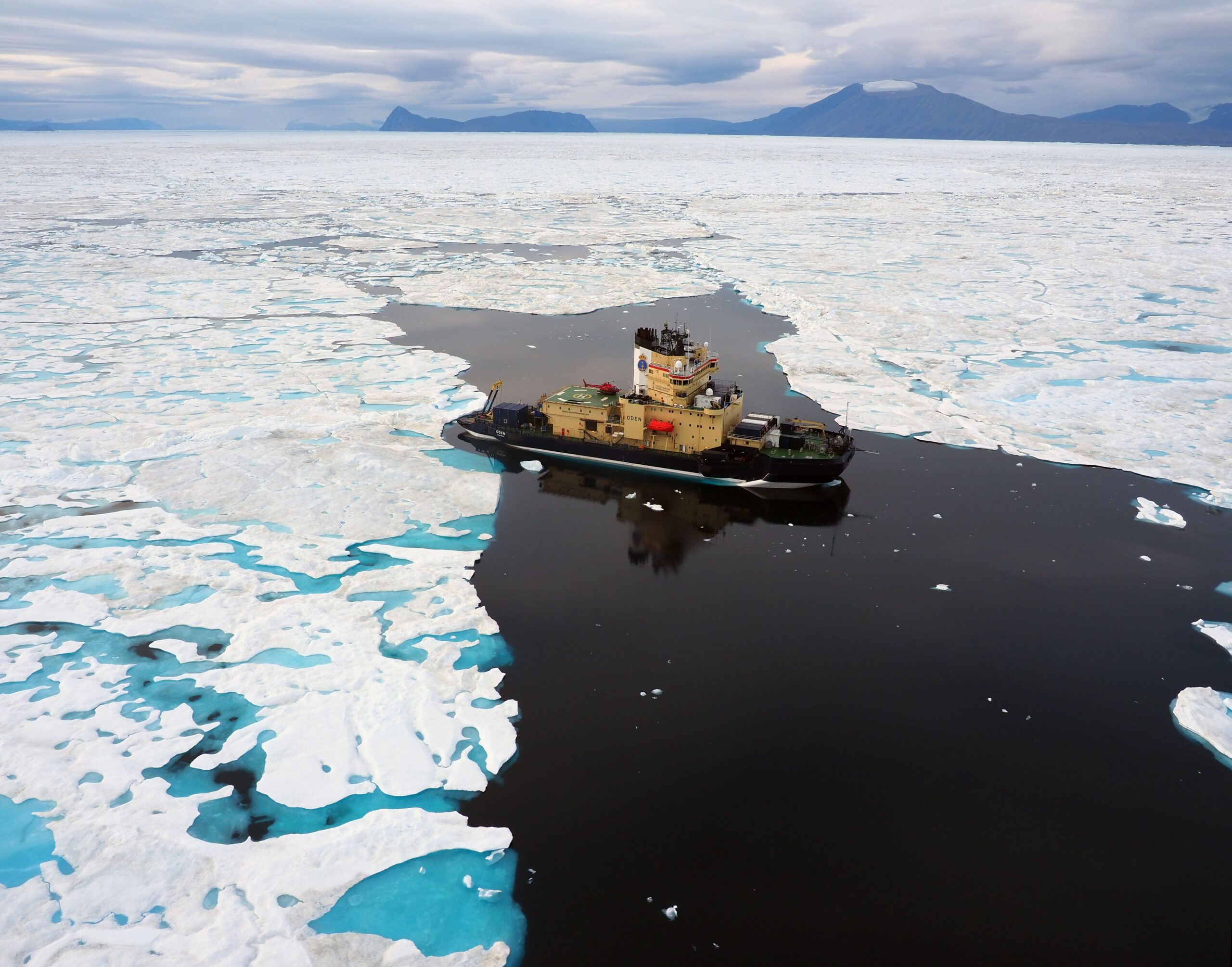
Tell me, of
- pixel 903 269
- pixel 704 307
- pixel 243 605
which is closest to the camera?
pixel 243 605

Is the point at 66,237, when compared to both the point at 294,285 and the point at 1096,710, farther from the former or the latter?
the point at 1096,710

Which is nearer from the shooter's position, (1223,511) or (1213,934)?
(1213,934)

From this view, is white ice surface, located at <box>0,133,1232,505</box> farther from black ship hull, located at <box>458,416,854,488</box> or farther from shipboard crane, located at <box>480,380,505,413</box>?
shipboard crane, located at <box>480,380,505,413</box>

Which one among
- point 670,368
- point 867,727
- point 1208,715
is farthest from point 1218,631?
point 670,368

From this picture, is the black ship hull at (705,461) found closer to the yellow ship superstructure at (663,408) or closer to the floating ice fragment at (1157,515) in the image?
the yellow ship superstructure at (663,408)

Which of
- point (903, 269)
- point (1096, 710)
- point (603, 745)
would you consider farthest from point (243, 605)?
point (903, 269)

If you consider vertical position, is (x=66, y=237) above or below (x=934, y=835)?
above

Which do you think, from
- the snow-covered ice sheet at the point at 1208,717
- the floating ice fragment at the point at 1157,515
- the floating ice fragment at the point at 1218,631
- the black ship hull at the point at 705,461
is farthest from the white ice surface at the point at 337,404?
the snow-covered ice sheet at the point at 1208,717
